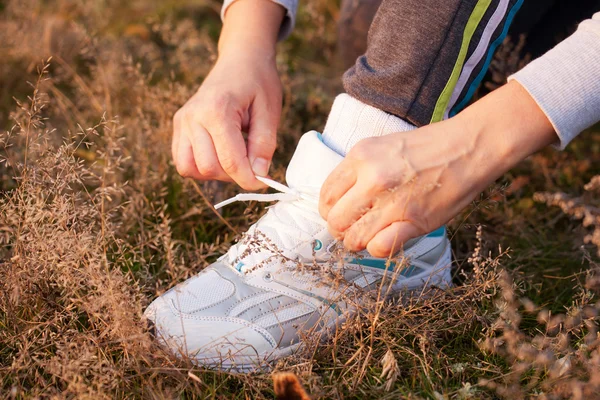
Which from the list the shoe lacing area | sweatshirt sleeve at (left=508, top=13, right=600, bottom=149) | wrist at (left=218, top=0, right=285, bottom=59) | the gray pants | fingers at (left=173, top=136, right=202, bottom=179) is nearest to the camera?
sweatshirt sleeve at (left=508, top=13, right=600, bottom=149)

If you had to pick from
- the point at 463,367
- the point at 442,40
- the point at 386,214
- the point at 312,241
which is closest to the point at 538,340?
the point at 463,367

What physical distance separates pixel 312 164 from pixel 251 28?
21.5 inches

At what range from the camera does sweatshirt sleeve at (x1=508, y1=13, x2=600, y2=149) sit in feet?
3.67

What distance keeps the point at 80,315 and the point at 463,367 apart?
0.92 meters

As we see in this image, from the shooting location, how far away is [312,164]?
4.47 ft

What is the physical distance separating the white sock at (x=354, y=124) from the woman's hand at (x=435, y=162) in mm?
166

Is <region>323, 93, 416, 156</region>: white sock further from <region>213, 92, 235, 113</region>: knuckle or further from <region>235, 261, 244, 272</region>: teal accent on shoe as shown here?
<region>235, 261, 244, 272</region>: teal accent on shoe

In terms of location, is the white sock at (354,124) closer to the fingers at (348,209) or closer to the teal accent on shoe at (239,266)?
the fingers at (348,209)

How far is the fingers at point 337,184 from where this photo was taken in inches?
46.7

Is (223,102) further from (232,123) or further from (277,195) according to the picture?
(277,195)

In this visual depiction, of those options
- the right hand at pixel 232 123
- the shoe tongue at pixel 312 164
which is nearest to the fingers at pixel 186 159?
the right hand at pixel 232 123

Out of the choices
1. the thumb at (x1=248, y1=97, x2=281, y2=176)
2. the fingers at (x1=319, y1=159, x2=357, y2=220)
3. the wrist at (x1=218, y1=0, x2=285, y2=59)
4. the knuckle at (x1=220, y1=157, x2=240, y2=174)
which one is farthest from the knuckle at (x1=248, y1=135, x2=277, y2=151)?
the fingers at (x1=319, y1=159, x2=357, y2=220)

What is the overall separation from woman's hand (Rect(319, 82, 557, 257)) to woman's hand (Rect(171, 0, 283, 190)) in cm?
40

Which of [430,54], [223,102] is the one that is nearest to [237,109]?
[223,102]
